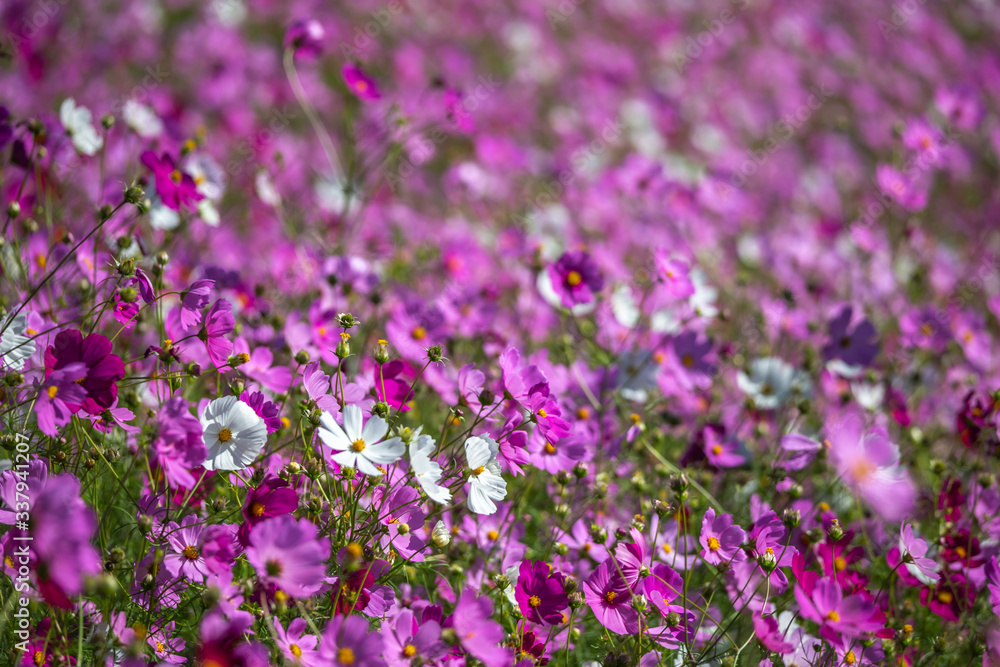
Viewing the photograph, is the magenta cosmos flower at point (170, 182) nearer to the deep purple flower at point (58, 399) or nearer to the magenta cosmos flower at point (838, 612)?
the deep purple flower at point (58, 399)

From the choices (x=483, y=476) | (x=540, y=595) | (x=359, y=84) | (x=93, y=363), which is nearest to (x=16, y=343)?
(x=93, y=363)

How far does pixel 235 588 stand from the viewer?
1.10m

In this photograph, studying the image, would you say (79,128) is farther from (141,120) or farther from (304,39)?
(304,39)

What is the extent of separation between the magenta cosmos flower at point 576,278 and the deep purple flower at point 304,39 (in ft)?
3.37

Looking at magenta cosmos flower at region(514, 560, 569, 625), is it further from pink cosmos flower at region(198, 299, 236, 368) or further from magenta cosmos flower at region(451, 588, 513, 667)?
pink cosmos flower at region(198, 299, 236, 368)

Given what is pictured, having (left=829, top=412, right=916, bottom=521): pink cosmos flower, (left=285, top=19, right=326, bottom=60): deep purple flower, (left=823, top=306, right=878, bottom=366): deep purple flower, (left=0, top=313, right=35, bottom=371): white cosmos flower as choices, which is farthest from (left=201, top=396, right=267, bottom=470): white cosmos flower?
(left=823, top=306, right=878, bottom=366): deep purple flower

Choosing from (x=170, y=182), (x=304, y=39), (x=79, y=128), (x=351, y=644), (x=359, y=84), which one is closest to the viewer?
(x=351, y=644)

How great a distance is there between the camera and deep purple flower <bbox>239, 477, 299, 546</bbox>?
3.57 ft

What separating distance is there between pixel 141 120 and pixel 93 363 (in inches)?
48.5

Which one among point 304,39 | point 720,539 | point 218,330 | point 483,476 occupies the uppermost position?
point 304,39

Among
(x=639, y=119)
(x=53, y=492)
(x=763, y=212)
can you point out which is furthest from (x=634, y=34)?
(x=53, y=492)

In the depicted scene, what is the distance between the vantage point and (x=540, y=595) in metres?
1.21

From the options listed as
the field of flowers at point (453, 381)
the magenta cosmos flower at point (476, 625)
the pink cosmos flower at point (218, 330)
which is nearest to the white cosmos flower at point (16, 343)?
the field of flowers at point (453, 381)

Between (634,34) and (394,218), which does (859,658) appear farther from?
(634,34)
